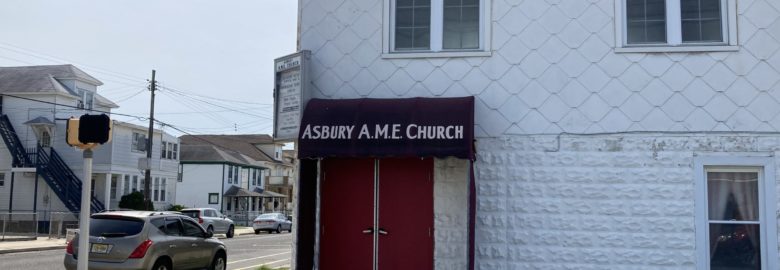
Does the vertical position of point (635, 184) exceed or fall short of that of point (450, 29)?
it falls short

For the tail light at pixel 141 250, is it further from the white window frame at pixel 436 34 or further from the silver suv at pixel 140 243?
the white window frame at pixel 436 34

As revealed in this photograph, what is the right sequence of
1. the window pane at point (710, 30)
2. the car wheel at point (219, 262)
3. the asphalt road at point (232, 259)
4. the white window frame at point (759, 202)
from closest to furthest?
the white window frame at point (759, 202), the window pane at point (710, 30), the car wheel at point (219, 262), the asphalt road at point (232, 259)

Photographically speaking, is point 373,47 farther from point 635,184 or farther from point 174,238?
point 174,238

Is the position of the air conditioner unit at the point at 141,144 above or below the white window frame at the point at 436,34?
above

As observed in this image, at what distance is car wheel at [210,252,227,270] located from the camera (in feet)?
52.8

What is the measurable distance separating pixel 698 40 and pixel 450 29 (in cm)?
315

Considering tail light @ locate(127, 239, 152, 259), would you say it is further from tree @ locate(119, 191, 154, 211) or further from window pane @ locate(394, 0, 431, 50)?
tree @ locate(119, 191, 154, 211)

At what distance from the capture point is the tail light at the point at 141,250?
13.3 metres

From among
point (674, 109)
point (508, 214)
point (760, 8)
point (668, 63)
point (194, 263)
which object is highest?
point (760, 8)

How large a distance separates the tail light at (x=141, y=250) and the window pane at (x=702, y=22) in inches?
379

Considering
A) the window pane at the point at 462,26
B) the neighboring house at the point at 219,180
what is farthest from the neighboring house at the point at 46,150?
the window pane at the point at 462,26

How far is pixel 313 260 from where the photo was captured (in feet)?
33.6

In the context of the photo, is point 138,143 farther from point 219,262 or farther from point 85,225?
point 85,225

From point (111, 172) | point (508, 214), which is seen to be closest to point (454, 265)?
point (508, 214)
